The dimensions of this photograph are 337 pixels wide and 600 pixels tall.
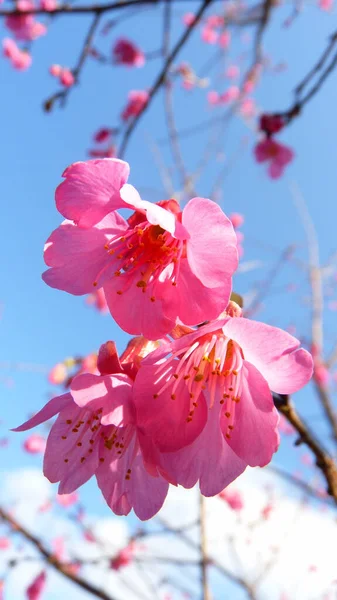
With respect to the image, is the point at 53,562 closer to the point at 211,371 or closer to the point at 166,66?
the point at 211,371

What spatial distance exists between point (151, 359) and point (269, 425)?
223 millimetres

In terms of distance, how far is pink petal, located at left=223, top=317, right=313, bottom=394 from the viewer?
0.69 meters

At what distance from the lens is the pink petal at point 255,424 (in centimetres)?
74

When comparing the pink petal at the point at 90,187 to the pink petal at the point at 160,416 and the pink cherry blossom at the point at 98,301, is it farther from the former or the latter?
the pink cherry blossom at the point at 98,301

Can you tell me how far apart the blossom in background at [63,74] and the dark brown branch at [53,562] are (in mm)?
2205

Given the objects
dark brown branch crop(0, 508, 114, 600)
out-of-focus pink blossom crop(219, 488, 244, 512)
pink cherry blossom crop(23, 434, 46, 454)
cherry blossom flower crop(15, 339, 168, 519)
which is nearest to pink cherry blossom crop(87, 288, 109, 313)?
pink cherry blossom crop(23, 434, 46, 454)

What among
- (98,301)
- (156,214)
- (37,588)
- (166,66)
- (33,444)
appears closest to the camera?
(156,214)

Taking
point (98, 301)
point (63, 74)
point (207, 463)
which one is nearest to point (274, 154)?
point (63, 74)

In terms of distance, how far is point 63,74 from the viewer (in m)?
2.43

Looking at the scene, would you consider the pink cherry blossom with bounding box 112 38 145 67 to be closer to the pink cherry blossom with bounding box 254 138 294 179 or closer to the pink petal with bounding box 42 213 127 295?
the pink cherry blossom with bounding box 254 138 294 179

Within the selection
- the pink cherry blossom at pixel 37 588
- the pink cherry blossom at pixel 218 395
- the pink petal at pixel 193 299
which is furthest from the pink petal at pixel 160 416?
the pink cherry blossom at pixel 37 588

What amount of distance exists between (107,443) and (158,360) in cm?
27

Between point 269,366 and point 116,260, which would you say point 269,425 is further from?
point 116,260

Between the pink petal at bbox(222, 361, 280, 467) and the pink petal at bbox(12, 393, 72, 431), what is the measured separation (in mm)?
290
